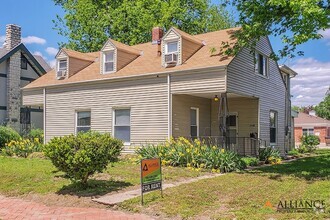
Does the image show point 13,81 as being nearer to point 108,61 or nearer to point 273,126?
point 108,61

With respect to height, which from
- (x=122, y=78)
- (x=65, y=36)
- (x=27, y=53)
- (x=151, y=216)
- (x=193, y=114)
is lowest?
(x=151, y=216)

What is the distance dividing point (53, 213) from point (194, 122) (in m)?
11.2

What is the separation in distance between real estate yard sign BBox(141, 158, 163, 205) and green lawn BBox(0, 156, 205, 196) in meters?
1.70

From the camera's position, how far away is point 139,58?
1950cm

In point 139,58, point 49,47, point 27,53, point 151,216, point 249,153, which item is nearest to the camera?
point 151,216

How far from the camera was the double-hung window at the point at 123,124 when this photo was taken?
17.7 meters

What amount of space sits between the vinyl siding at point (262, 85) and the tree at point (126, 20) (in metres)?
13.1

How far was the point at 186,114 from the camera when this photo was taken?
17234 millimetres

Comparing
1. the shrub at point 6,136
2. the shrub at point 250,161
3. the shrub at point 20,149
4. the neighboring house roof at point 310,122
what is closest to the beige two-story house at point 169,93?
the shrub at point 250,161

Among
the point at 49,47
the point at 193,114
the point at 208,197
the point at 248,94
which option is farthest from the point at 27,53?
the point at 208,197

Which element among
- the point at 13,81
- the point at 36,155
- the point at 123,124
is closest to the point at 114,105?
the point at 123,124

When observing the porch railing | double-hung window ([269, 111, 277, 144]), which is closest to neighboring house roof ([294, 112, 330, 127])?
double-hung window ([269, 111, 277, 144])

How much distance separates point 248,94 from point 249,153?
3118mm

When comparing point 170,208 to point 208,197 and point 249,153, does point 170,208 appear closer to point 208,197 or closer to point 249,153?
point 208,197
